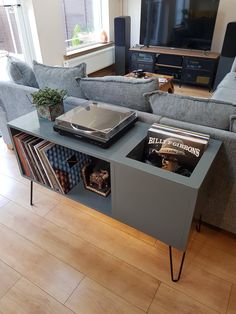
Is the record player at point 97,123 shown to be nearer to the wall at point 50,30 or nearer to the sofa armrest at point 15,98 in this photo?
the sofa armrest at point 15,98

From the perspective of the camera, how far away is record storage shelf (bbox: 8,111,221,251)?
0.88m

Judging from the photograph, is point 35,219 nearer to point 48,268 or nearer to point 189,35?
point 48,268

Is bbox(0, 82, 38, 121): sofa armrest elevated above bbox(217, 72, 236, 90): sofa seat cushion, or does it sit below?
above

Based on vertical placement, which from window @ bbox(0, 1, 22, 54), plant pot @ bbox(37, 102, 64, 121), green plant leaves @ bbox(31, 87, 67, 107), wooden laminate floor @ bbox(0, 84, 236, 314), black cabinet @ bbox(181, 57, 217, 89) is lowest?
wooden laminate floor @ bbox(0, 84, 236, 314)

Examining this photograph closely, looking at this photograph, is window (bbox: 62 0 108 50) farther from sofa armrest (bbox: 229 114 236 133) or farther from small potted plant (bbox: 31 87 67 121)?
sofa armrest (bbox: 229 114 236 133)

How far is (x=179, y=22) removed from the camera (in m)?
3.55

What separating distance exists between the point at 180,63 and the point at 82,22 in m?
1.74

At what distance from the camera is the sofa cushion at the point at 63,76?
4.83 feet

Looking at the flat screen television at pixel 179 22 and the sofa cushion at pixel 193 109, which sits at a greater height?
the flat screen television at pixel 179 22

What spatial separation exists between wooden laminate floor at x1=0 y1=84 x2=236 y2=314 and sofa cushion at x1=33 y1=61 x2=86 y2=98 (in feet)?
2.58

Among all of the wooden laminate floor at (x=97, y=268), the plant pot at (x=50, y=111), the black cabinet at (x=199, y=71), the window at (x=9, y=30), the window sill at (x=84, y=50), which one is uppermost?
the window at (x=9, y=30)

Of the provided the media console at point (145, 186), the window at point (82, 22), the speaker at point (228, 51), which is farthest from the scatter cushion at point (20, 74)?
the speaker at point (228, 51)

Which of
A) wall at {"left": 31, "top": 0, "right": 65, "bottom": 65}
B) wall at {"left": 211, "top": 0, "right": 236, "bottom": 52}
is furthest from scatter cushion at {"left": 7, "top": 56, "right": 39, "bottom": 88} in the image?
wall at {"left": 211, "top": 0, "right": 236, "bottom": 52}

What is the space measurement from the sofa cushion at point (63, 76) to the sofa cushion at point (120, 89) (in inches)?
2.5
